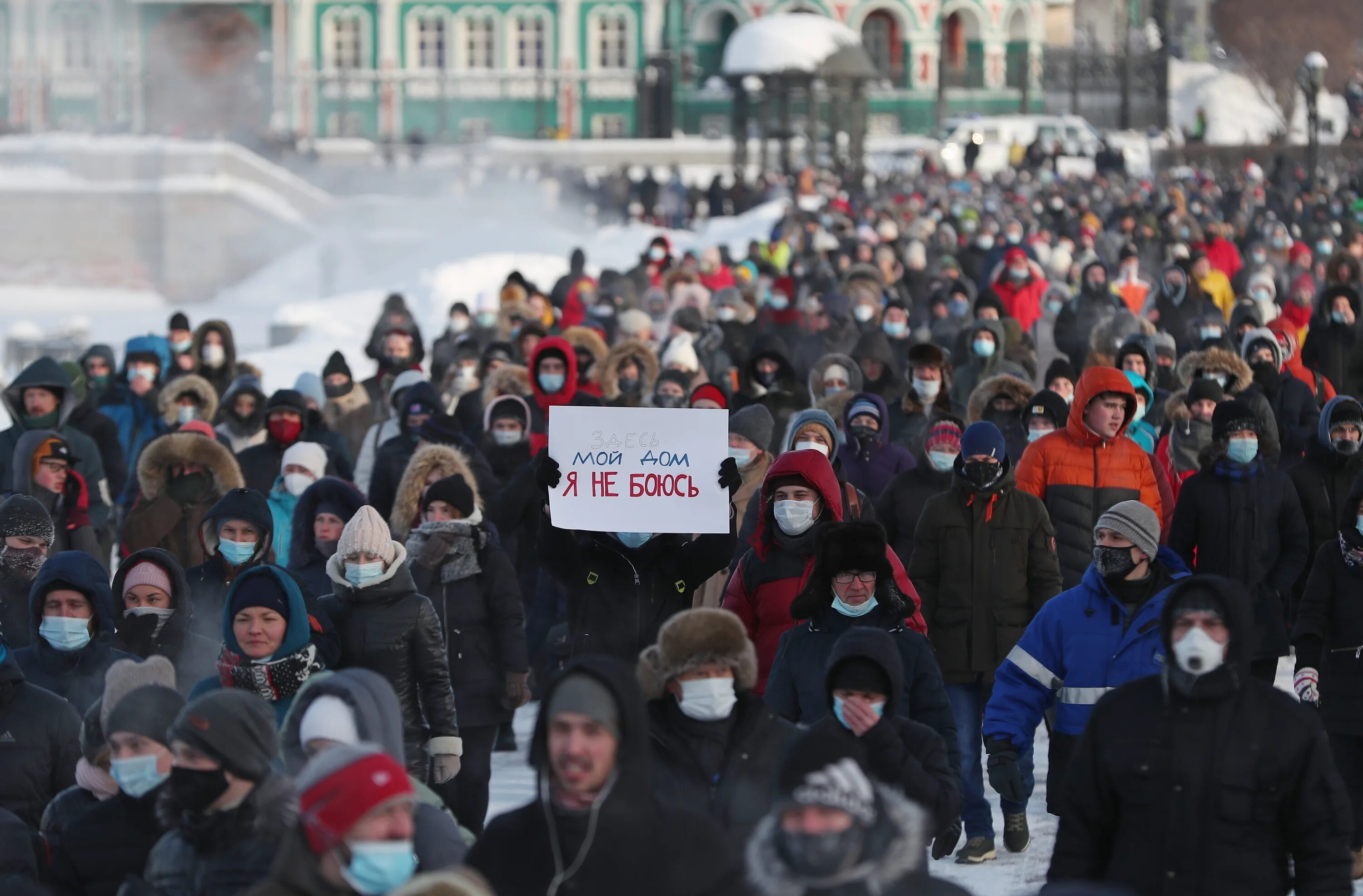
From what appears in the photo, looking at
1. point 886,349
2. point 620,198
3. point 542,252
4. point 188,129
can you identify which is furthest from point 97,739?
point 188,129

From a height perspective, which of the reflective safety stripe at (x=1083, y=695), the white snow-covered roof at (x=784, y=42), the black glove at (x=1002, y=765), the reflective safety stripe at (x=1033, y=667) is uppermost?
the white snow-covered roof at (x=784, y=42)

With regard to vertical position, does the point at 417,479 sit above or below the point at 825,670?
above

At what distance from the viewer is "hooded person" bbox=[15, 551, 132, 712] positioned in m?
6.94

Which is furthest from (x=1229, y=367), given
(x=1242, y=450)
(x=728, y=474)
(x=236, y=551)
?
(x=236, y=551)

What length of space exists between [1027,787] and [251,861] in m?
4.27

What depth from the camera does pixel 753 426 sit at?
9422mm

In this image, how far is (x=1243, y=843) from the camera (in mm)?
5188

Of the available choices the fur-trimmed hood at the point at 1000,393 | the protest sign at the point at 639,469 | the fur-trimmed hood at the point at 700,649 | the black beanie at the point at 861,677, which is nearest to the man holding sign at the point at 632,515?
the protest sign at the point at 639,469

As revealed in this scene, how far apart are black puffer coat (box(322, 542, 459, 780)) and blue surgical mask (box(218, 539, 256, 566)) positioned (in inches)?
28.7

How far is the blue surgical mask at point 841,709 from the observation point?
5.66 m

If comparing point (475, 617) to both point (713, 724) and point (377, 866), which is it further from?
point (377, 866)

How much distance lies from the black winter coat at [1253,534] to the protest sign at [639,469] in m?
2.25

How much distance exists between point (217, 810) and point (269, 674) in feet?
4.50

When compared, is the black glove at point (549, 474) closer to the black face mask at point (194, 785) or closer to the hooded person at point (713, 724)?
the hooded person at point (713, 724)
